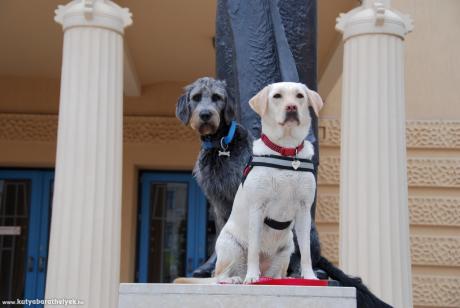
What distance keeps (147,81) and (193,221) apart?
2027mm

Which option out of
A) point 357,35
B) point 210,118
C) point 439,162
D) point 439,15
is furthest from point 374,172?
point 210,118

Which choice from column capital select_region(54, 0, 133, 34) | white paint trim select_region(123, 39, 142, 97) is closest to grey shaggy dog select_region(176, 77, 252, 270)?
column capital select_region(54, 0, 133, 34)

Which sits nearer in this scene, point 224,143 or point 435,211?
A: point 224,143

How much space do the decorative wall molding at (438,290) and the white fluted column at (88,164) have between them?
4.21m

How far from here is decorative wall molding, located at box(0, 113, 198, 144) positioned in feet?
35.8

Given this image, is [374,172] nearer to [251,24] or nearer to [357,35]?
[357,35]

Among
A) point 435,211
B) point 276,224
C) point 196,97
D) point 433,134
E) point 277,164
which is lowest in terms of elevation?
point 276,224

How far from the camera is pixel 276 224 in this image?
2.31 m

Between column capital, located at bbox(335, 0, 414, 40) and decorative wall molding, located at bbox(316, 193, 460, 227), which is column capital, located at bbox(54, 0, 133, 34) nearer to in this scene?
column capital, located at bbox(335, 0, 414, 40)

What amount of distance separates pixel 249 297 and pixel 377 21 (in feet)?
17.1

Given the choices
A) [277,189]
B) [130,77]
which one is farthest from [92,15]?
[277,189]

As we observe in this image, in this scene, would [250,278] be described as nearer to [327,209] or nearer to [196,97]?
[196,97]

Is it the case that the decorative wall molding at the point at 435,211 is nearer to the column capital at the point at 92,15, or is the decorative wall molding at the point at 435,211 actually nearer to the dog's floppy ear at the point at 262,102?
the column capital at the point at 92,15

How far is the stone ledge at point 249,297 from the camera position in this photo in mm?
2145
